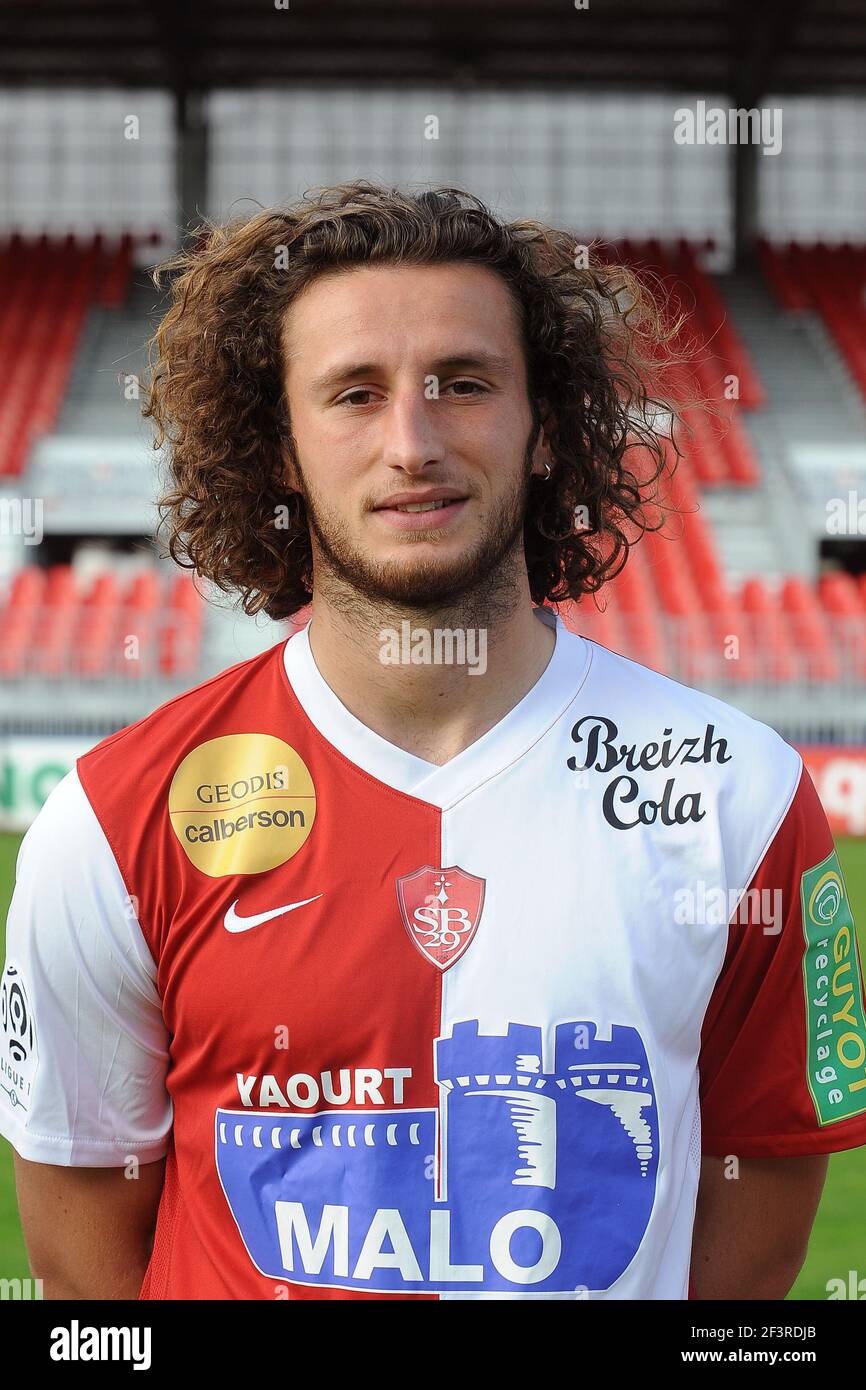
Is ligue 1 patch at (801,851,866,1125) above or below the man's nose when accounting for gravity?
below

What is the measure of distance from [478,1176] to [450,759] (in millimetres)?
549

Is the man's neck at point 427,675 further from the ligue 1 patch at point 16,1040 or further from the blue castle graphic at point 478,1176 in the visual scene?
the ligue 1 patch at point 16,1040

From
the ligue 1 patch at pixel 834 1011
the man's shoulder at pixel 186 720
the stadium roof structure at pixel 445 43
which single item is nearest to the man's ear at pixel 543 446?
the man's shoulder at pixel 186 720

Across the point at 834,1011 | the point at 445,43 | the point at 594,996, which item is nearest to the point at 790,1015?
the point at 834,1011

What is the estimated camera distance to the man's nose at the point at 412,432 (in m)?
1.87

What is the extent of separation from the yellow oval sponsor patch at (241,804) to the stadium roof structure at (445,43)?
16017 millimetres

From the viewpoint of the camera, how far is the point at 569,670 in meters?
2.06

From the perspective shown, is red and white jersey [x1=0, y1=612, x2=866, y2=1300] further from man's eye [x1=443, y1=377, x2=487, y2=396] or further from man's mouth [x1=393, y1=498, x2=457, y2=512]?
man's eye [x1=443, y1=377, x2=487, y2=396]

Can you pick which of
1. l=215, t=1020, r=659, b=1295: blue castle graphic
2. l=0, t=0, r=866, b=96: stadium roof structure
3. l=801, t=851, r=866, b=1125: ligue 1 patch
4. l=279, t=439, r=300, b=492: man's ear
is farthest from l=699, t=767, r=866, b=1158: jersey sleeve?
l=0, t=0, r=866, b=96: stadium roof structure

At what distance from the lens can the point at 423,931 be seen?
1.85m

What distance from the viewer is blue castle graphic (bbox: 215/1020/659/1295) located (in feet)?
5.86

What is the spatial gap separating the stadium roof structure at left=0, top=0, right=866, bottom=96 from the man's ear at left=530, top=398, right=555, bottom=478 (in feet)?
50.5
